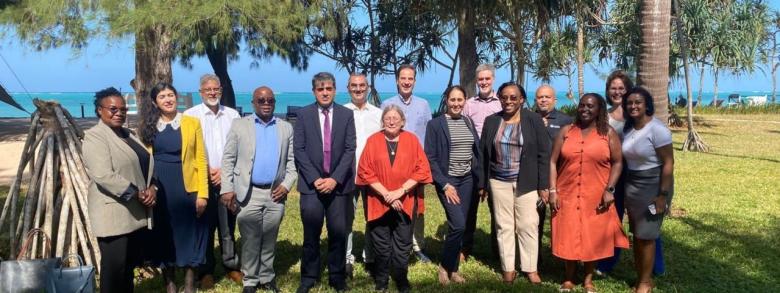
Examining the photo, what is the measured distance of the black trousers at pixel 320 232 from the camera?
4.64 meters

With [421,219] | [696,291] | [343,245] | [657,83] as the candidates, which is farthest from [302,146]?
[657,83]

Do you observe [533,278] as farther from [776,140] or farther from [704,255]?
[776,140]

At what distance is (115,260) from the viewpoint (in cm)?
396

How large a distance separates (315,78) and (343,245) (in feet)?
4.12

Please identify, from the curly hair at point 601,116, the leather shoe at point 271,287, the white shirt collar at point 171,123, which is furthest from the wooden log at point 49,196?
the curly hair at point 601,116

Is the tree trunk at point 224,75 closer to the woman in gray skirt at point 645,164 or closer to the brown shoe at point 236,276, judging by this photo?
the brown shoe at point 236,276

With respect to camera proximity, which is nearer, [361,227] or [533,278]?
[533,278]

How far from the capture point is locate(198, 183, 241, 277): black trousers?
475 cm

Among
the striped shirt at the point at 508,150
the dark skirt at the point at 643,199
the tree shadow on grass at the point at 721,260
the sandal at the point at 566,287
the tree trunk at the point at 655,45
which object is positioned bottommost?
the tree shadow on grass at the point at 721,260

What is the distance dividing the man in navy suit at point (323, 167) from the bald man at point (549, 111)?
5.20 ft

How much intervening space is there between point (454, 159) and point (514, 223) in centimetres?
70

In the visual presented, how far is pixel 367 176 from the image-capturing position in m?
4.59

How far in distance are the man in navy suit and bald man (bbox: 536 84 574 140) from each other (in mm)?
1586

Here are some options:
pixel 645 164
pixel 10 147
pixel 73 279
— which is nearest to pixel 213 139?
pixel 73 279
